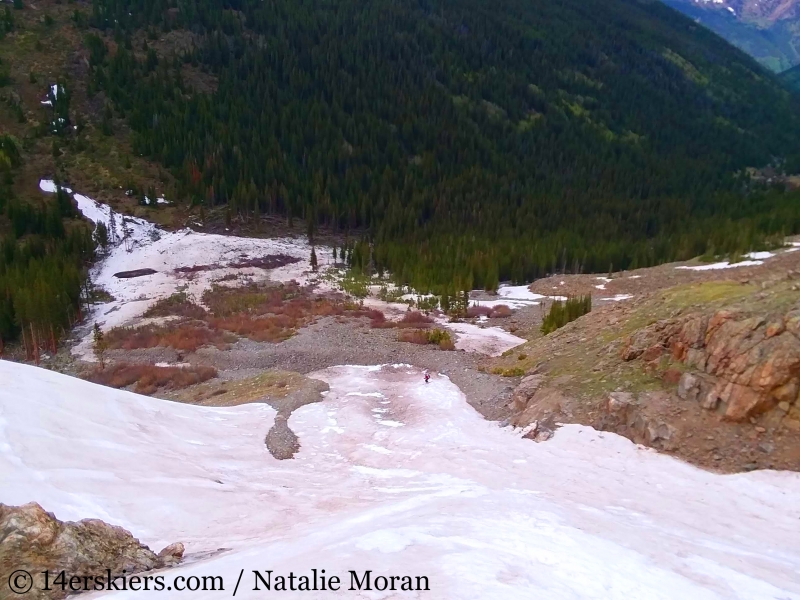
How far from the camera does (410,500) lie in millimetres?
10898

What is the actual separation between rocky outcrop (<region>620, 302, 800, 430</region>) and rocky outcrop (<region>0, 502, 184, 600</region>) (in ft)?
42.4

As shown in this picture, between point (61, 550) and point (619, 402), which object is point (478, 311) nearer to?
point (619, 402)

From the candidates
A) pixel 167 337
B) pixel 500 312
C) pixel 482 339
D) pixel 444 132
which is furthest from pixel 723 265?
pixel 444 132

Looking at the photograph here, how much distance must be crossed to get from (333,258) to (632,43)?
15444 centimetres

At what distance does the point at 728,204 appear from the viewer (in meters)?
85.7

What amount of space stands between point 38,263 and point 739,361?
55467mm

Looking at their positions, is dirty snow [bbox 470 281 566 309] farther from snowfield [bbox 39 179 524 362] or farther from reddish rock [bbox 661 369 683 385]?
reddish rock [bbox 661 369 683 385]

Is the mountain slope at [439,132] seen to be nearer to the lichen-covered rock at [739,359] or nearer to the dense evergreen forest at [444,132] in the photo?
the dense evergreen forest at [444,132]

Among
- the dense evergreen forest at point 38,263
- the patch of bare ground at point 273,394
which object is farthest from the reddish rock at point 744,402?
the dense evergreen forest at point 38,263

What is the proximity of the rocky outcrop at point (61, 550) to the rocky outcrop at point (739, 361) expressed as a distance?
12928 millimetres

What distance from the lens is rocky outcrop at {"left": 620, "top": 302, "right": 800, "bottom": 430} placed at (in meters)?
12.5

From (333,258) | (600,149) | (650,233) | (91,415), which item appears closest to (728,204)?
(650,233)

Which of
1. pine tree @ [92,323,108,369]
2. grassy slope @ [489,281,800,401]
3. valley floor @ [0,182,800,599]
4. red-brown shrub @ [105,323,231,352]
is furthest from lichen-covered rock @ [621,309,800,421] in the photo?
pine tree @ [92,323,108,369]

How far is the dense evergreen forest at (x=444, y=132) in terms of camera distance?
2771 inches
